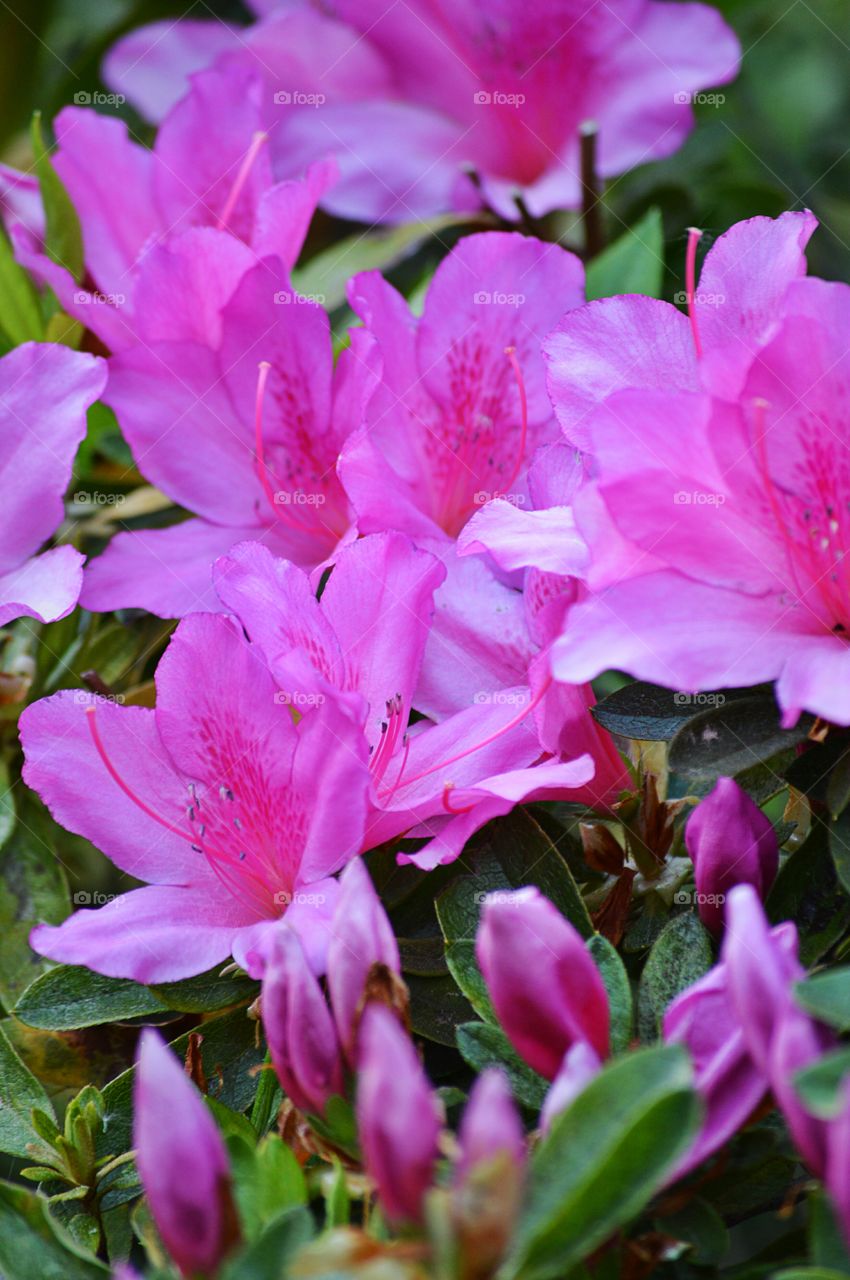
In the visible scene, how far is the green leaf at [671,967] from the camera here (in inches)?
26.8

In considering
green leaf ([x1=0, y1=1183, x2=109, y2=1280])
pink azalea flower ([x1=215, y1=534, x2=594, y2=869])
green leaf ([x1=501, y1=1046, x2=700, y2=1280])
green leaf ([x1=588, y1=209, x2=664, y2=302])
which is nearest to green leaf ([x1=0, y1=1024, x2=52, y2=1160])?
green leaf ([x1=0, y1=1183, x2=109, y2=1280])

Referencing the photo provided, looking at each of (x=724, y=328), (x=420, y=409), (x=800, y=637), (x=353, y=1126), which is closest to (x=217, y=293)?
(x=420, y=409)

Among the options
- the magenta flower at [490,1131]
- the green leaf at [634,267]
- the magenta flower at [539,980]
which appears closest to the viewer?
the magenta flower at [490,1131]

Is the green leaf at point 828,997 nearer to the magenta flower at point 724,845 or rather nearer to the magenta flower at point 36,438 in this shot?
the magenta flower at point 724,845

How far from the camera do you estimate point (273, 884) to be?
823mm

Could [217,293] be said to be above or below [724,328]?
below

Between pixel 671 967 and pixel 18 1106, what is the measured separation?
0.37 m

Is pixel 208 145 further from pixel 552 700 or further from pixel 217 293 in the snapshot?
pixel 552 700

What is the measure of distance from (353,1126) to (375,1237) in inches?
2.6

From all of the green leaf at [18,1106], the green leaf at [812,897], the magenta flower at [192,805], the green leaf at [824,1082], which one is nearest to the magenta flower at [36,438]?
the magenta flower at [192,805]

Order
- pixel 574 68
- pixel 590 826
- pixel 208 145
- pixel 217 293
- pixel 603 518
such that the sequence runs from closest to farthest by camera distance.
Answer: pixel 603 518, pixel 590 826, pixel 217 293, pixel 208 145, pixel 574 68

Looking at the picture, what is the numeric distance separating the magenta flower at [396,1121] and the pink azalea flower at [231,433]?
0.49 m

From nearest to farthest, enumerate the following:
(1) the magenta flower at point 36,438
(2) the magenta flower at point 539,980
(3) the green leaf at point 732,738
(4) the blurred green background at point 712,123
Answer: (2) the magenta flower at point 539,980 → (3) the green leaf at point 732,738 → (1) the magenta flower at point 36,438 → (4) the blurred green background at point 712,123

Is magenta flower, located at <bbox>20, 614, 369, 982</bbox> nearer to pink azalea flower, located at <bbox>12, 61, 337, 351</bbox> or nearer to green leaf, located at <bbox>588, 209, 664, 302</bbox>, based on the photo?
pink azalea flower, located at <bbox>12, 61, 337, 351</bbox>
